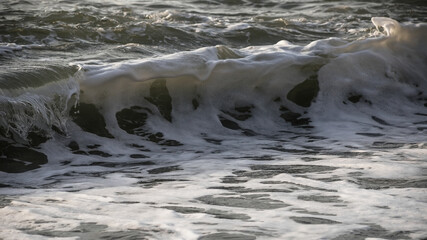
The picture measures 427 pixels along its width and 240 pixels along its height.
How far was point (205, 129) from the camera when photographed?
4238 millimetres

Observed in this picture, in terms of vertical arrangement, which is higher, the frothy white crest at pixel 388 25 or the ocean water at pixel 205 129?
the frothy white crest at pixel 388 25

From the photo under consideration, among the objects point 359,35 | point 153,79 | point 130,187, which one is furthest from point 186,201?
point 359,35

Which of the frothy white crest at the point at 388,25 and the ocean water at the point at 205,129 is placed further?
the frothy white crest at the point at 388,25

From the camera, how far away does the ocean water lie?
2340mm

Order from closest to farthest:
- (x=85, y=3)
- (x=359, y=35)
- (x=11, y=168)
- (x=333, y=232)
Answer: (x=333, y=232) < (x=11, y=168) < (x=359, y=35) < (x=85, y=3)

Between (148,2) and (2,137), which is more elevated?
(148,2)

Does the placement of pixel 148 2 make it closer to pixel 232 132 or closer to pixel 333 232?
pixel 232 132

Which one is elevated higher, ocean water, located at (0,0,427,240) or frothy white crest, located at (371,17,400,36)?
frothy white crest, located at (371,17,400,36)

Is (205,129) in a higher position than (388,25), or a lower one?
lower

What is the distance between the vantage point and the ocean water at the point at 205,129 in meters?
2.34

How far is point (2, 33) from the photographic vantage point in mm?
6059

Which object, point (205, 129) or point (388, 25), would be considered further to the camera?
point (388, 25)

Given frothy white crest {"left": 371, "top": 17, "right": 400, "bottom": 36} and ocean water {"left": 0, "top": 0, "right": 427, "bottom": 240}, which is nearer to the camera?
ocean water {"left": 0, "top": 0, "right": 427, "bottom": 240}

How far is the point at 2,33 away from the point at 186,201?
4.09m
